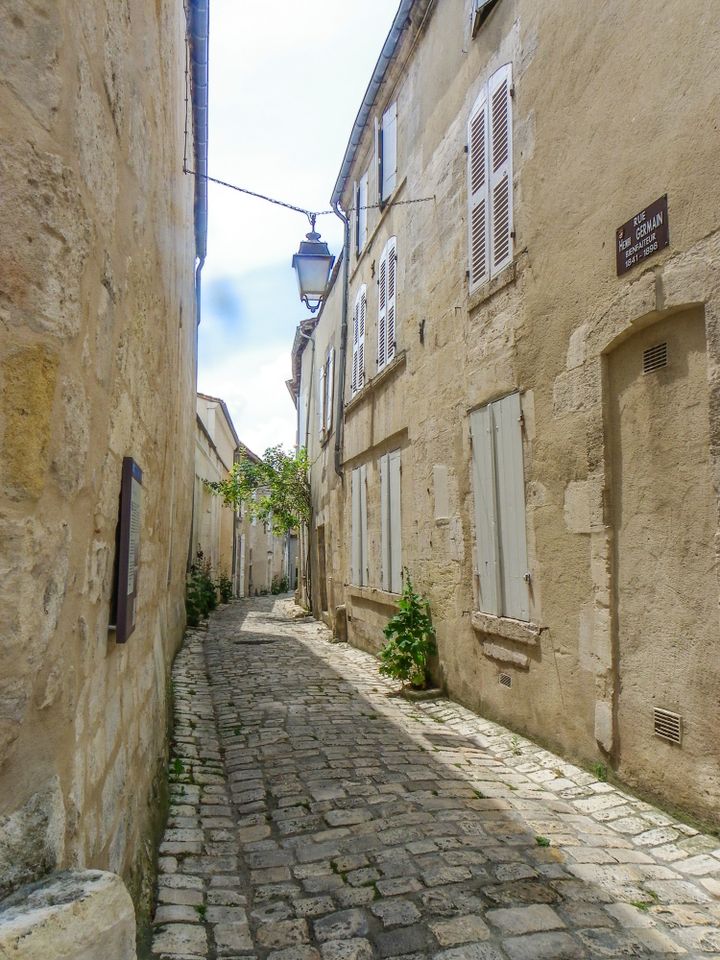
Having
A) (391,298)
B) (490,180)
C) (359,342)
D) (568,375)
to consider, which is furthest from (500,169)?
(359,342)

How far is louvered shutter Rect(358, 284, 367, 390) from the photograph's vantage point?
9891 mm

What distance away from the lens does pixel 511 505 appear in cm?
510

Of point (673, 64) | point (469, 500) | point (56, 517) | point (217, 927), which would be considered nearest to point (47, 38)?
point (56, 517)

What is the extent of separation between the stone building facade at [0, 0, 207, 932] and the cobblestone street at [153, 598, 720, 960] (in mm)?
511

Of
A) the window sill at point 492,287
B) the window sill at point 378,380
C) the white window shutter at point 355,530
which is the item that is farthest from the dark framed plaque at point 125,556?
the white window shutter at point 355,530

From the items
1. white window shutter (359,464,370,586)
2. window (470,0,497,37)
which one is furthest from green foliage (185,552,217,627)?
window (470,0,497,37)

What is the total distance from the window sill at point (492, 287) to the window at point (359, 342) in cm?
413

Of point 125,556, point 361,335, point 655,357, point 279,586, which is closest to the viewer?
point 125,556

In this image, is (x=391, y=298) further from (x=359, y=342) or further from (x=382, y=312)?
(x=359, y=342)

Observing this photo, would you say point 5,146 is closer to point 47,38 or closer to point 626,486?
point 47,38

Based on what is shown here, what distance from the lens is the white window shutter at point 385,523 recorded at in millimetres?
8125

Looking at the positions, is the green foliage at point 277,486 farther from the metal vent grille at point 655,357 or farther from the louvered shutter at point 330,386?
the metal vent grille at point 655,357

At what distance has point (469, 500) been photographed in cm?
584

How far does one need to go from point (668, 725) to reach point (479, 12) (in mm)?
5556
